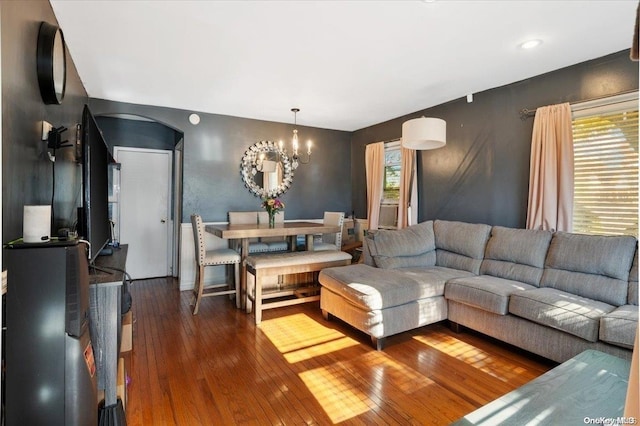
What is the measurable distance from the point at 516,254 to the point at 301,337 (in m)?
2.12

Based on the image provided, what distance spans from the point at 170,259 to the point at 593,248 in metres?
5.22

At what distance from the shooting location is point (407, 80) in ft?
11.2

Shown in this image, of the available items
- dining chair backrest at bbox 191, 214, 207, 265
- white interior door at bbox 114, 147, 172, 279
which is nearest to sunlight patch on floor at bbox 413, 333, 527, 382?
dining chair backrest at bbox 191, 214, 207, 265

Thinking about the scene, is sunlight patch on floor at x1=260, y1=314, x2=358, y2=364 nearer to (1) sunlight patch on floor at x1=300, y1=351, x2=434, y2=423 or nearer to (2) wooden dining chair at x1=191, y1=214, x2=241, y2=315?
(1) sunlight patch on floor at x1=300, y1=351, x2=434, y2=423

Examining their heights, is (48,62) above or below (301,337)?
above

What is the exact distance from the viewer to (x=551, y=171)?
10.0 ft

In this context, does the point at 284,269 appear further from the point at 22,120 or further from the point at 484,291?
the point at 22,120

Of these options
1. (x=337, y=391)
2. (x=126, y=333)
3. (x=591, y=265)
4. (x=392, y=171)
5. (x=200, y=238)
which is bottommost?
(x=337, y=391)

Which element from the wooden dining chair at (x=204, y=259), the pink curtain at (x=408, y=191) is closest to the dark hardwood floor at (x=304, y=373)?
the wooden dining chair at (x=204, y=259)

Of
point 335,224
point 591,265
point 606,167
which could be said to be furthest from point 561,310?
point 335,224

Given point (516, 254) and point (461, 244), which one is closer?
point (516, 254)

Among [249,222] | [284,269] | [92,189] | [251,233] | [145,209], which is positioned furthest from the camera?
[145,209]

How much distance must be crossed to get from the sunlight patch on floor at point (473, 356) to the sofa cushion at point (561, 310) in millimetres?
394

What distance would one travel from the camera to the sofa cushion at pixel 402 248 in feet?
11.5
